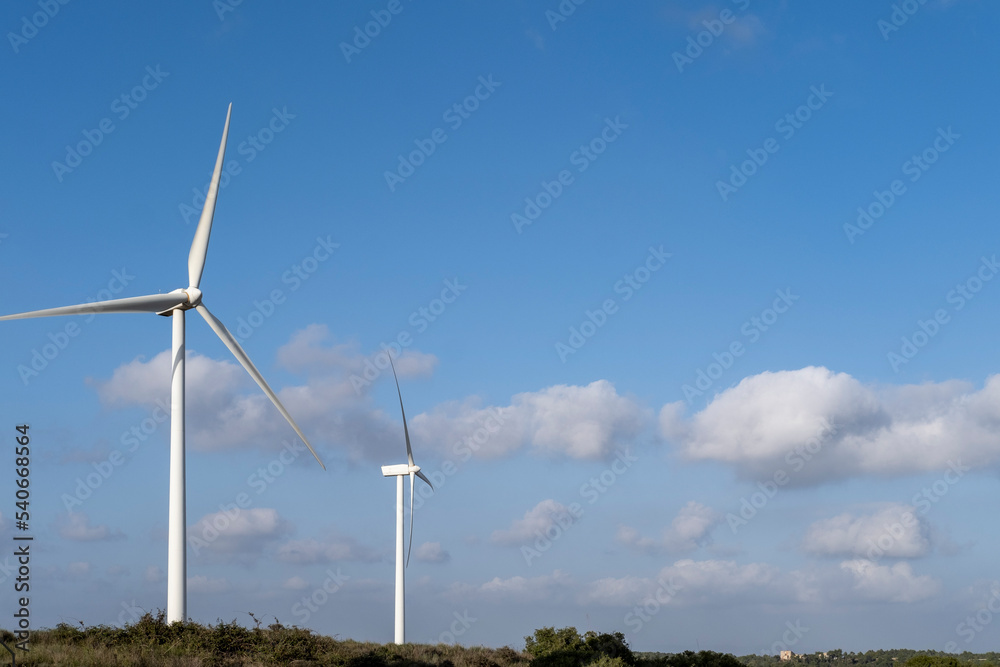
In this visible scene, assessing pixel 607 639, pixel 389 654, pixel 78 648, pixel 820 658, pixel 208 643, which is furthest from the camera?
pixel 820 658

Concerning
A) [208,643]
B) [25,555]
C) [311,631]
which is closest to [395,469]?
[311,631]

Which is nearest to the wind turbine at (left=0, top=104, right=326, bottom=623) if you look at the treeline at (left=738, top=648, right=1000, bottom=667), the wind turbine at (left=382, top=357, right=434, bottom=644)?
the wind turbine at (left=382, top=357, right=434, bottom=644)

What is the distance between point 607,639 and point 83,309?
3809cm

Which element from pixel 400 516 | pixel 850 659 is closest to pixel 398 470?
pixel 400 516

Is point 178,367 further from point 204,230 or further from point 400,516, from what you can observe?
point 400,516

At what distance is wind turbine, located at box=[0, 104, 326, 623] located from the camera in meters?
38.4

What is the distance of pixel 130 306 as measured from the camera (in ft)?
131

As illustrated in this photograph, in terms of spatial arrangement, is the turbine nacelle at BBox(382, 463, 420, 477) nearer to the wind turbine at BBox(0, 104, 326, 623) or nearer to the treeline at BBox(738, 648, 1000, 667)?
the wind turbine at BBox(0, 104, 326, 623)

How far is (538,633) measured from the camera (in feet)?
203

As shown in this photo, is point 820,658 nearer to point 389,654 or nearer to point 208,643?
point 389,654

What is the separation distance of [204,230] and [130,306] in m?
6.83

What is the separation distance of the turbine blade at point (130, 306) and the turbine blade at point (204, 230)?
2.13 m

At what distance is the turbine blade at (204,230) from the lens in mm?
43969

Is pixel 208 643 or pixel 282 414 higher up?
pixel 282 414
